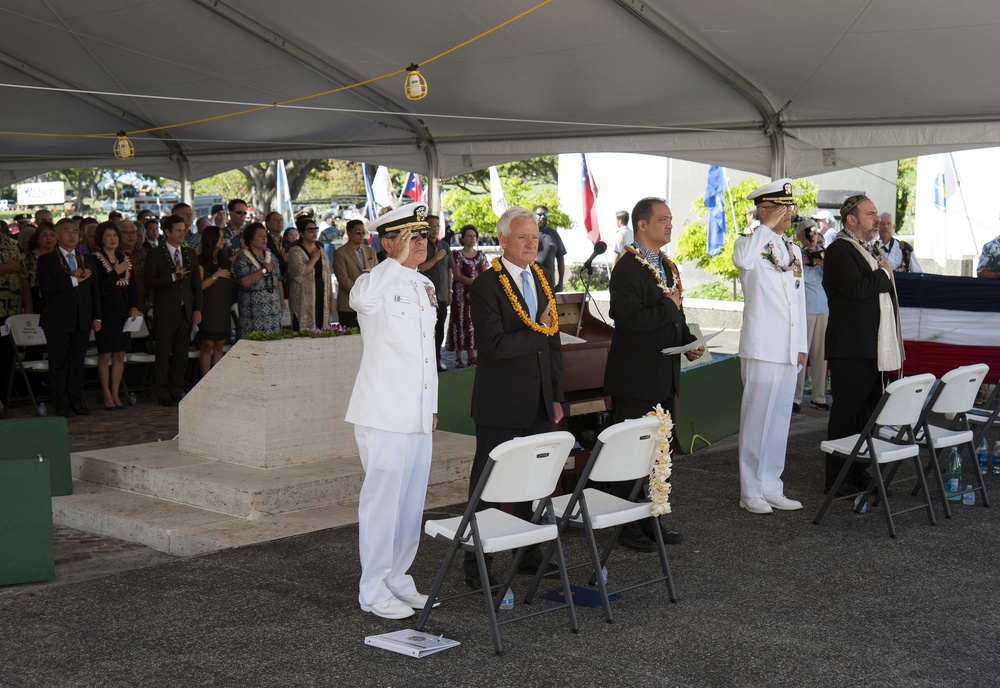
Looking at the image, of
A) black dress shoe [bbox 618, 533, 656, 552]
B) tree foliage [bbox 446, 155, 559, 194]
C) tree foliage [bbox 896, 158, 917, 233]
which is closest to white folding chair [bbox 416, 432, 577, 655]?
black dress shoe [bbox 618, 533, 656, 552]

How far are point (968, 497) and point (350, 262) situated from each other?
23.1 feet

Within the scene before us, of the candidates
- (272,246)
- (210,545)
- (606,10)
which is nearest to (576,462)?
(210,545)

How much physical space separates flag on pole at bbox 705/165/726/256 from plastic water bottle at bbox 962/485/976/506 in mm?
8275

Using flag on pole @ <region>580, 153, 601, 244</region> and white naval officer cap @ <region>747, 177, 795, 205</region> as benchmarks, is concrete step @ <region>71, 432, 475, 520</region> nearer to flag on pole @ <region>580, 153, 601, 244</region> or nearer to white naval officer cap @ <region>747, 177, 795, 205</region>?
white naval officer cap @ <region>747, 177, 795, 205</region>

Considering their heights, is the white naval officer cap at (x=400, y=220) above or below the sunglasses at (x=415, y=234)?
above

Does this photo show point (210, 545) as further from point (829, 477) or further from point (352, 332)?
point (829, 477)

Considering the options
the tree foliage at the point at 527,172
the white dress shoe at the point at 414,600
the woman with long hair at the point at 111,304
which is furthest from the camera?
the tree foliage at the point at 527,172

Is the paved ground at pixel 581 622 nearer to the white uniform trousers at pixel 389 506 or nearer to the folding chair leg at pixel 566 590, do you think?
the folding chair leg at pixel 566 590

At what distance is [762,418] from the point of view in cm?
655

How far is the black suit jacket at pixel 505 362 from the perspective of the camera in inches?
196

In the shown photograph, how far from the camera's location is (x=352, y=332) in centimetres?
781

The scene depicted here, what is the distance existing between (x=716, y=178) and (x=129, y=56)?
7848 mm

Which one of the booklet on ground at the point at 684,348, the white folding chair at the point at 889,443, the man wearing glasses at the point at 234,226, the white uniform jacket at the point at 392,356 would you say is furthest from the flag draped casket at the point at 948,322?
the man wearing glasses at the point at 234,226

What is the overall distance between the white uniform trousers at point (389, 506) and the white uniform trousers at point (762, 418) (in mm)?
2579
